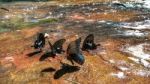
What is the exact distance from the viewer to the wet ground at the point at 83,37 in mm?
10086

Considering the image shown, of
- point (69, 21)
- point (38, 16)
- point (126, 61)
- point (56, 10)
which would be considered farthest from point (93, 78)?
point (56, 10)

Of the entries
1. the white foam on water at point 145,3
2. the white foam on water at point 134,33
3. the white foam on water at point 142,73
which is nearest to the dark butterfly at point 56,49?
the white foam on water at point 142,73

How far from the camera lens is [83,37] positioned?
1348cm

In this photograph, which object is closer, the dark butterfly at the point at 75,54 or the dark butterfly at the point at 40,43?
the dark butterfly at the point at 75,54

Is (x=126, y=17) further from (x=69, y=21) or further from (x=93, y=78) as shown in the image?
(x=93, y=78)

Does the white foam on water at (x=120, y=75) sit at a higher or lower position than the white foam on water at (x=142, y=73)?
higher

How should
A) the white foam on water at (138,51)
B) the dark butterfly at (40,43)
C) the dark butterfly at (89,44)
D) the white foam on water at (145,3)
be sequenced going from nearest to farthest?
the white foam on water at (138,51) → the dark butterfly at (89,44) → the dark butterfly at (40,43) → the white foam on water at (145,3)

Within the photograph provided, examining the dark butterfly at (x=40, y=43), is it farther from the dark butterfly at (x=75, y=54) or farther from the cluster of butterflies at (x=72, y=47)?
the dark butterfly at (x=75, y=54)

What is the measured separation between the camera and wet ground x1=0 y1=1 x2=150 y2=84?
10.1 m

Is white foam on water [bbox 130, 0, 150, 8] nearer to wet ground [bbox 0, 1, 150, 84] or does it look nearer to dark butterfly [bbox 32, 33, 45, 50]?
wet ground [bbox 0, 1, 150, 84]

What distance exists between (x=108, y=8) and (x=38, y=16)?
3.91 m

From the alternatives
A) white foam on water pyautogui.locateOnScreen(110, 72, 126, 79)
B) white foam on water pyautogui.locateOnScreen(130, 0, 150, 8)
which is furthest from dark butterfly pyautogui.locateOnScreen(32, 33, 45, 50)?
white foam on water pyautogui.locateOnScreen(130, 0, 150, 8)

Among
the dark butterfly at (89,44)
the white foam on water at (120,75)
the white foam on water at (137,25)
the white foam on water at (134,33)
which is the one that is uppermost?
the dark butterfly at (89,44)

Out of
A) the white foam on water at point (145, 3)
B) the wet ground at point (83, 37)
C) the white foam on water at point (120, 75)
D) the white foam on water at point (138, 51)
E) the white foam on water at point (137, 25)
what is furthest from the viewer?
the white foam on water at point (145, 3)
